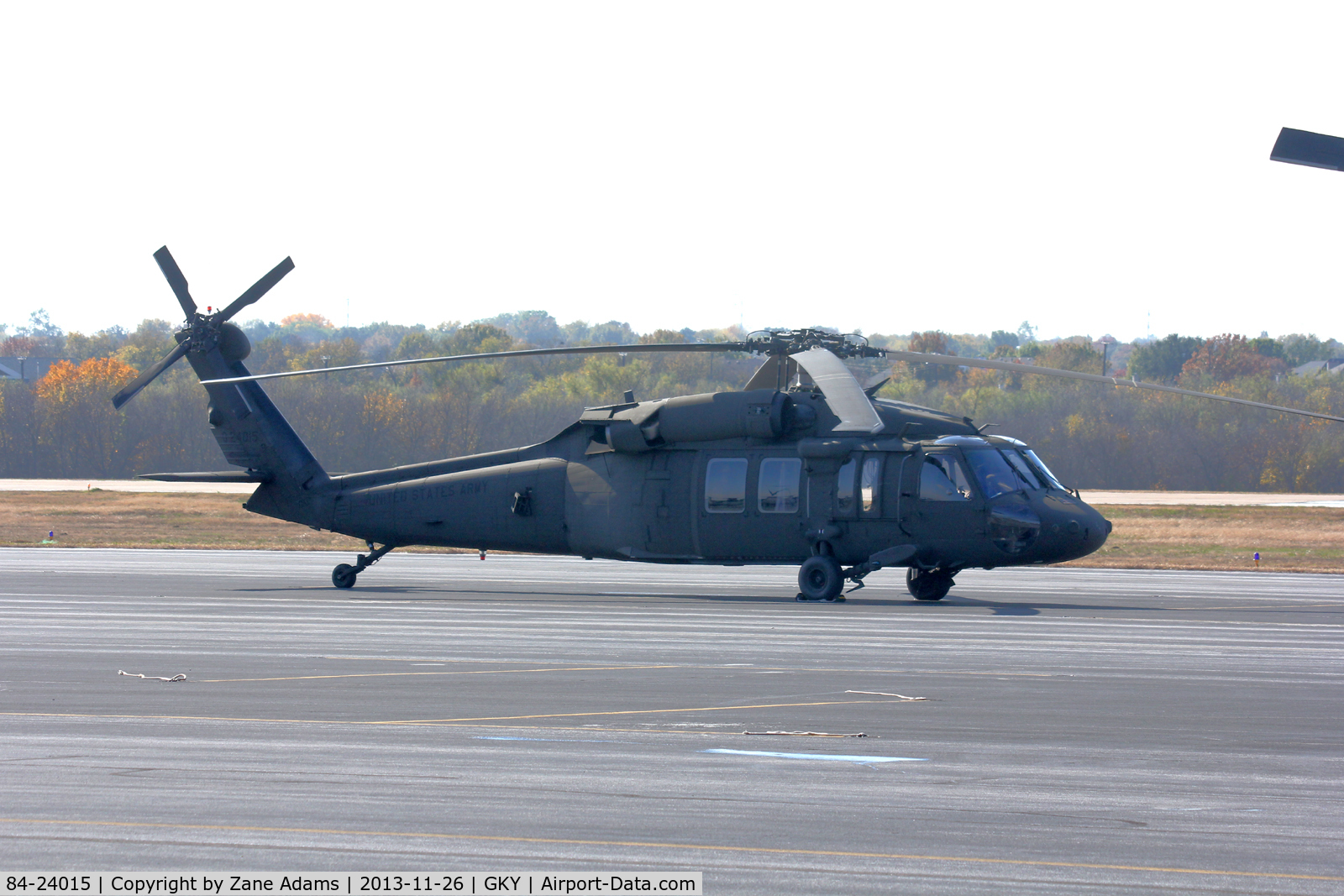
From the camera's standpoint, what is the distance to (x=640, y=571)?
91.1ft

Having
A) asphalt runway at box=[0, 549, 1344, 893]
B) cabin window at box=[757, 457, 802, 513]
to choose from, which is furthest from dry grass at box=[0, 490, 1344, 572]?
asphalt runway at box=[0, 549, 1344, 893]

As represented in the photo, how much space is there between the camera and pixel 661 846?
6.52 meters

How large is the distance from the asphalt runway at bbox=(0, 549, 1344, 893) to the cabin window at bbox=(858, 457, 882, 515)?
6.82 ft

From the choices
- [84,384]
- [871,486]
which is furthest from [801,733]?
[84,384]

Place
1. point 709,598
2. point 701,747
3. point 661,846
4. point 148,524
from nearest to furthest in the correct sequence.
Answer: point 661,846 → point 701,747 → point 709,598 → point 148,524

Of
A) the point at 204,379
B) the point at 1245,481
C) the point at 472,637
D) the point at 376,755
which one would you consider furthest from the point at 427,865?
the point at 1245,481

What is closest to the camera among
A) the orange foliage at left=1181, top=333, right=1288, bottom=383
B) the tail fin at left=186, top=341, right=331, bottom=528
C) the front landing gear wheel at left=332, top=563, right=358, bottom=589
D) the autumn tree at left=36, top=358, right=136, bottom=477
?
the front landing gear wheel at left=332, top=563, right=358, bottom=589

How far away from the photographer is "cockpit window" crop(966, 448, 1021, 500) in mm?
19453

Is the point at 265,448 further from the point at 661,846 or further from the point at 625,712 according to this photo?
the point at 661,846

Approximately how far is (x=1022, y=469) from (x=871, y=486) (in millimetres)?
2305

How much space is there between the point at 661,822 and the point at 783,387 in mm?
15086

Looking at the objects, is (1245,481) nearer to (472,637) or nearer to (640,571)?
(640,571)

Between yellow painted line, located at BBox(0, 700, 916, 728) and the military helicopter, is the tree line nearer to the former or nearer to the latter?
the military helicopter

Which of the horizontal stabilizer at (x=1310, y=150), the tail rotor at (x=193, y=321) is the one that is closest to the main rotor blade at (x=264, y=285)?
the tail rotor at (x=193, y=321)
